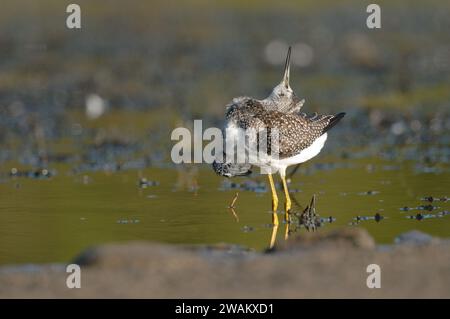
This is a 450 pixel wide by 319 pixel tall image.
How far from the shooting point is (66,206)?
10664mm

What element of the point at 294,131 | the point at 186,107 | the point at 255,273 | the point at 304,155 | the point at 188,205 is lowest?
the point at 255,273

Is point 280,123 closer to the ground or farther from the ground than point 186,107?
closer to the ground

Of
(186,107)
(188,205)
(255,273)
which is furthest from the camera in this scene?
(186,107)

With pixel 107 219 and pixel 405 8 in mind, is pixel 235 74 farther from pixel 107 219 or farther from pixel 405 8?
pixel 107 219

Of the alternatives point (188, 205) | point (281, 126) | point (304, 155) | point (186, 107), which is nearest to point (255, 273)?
point (281, 126)

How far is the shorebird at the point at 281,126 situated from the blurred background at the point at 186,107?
0.49 metres

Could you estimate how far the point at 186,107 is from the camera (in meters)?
17.8

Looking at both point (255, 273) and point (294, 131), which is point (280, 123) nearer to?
point (294, 131)

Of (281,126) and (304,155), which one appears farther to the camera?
(304,155)

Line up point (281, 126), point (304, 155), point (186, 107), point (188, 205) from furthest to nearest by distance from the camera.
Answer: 1. point (186, 107)
2. point (188, 205)
3. point (304, 155)
4. point (281, 126)

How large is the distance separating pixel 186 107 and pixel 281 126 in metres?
7.91

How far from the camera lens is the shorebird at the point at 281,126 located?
982 centimetres
